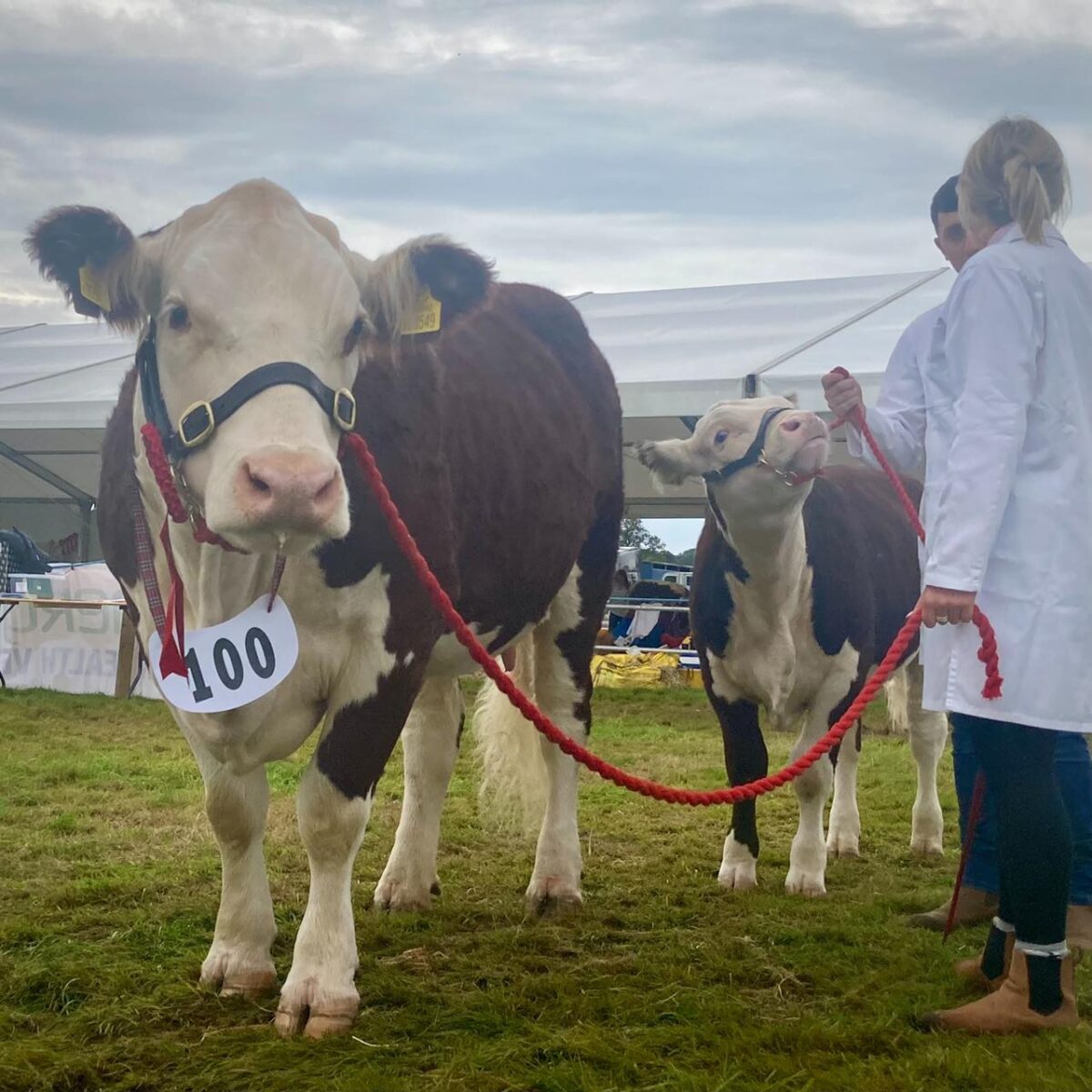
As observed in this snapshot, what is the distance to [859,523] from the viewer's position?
5020 mm

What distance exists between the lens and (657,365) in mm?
10805

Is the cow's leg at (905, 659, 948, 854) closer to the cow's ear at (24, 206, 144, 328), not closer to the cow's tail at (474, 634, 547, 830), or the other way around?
the cow's tail at (474, 634, 547, 830)

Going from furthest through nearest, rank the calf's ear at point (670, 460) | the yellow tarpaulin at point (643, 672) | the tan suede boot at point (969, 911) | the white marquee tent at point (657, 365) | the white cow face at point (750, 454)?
the yellow tarpaulin at point (643, 672) < the white marquee tent at point (657, 365) < the calf's ear at point (670, 460) < the white cow face at point (750, 454) < the tan suede boot at point (969, 911)

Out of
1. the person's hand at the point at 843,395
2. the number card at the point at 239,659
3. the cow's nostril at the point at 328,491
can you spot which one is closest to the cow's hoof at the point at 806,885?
the person's hand at the point at 843,395

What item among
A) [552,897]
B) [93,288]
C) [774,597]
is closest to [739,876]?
[552,897]

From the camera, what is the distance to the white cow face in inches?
167

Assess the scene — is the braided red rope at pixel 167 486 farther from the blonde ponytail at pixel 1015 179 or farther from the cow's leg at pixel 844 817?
the cow's leg at pixel 844 817

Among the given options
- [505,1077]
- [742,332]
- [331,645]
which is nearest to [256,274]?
[331,645]

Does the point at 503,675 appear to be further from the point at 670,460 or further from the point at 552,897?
the point at 670,460

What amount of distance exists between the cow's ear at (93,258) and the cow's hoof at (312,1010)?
1.53m

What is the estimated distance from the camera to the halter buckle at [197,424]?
240cm

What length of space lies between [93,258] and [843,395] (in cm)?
181

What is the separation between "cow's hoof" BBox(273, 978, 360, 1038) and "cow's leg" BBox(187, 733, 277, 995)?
10.4 inches

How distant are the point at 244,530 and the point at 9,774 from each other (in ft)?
15.8
